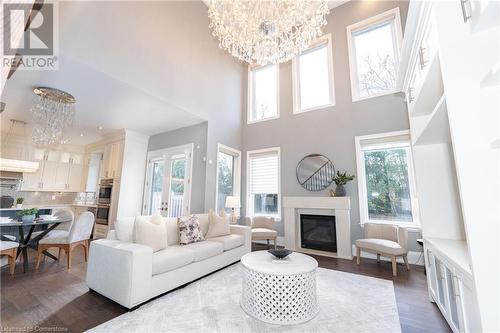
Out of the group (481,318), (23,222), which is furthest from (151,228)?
(481,318)

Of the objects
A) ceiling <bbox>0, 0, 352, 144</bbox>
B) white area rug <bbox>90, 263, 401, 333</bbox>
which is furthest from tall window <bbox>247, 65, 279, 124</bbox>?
white area rug <bbox>90, 263, 401, 333</bbox>

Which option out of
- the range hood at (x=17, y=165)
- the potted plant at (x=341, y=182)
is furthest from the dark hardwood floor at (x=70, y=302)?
the range hood at (x=17, y=165)

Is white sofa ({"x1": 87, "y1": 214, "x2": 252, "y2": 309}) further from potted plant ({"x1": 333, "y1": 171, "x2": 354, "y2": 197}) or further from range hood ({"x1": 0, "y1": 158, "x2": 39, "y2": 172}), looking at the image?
range hood ({"x1": 0, "y1": 158, "x2": 39, "y2": 172})

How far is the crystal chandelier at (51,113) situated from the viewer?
12.2 feet

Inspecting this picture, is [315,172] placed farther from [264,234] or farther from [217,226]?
[217,226]

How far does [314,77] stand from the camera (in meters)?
5.46

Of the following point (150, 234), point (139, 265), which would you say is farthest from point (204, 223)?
point (139, 265)

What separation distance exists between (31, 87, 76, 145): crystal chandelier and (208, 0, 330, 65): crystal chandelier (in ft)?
10.3

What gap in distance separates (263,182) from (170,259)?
3.54m

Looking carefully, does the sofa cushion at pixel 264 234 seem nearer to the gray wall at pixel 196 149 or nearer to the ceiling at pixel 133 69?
the gray wall at pixel 196 149

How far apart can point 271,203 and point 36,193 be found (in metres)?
6.89

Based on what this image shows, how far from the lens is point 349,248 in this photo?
404 centimetres

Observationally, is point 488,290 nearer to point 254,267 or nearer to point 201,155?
point 254,267

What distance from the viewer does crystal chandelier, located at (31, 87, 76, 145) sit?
3.71 metres
